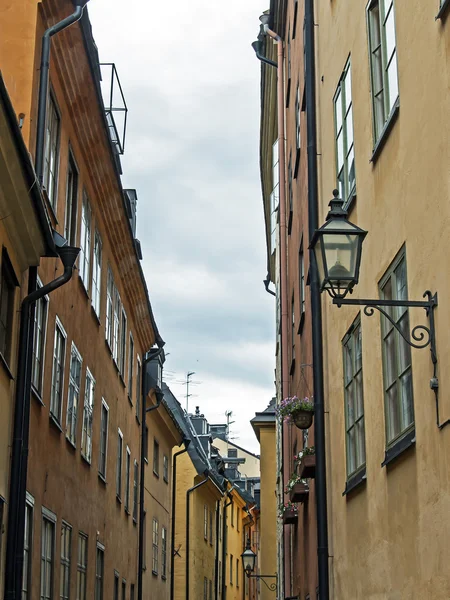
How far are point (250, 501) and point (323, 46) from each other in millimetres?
45675

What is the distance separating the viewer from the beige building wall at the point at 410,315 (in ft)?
22.3

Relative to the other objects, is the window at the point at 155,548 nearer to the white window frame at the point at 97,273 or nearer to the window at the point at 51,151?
the white window frame at the point at 97,273

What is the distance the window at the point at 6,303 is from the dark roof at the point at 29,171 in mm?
629

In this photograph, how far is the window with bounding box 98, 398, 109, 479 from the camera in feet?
62.6

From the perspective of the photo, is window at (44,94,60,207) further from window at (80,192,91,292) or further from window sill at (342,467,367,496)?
window sill at (342,467,367,496)

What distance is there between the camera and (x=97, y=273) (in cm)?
1841

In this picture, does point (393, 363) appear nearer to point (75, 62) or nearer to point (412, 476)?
point (412, 476)

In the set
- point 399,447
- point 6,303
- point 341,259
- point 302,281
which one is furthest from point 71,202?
point 341,259

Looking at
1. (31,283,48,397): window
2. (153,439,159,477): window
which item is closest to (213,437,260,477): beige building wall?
(153,439,159,477): window

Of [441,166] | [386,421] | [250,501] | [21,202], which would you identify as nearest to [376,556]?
[386,421]

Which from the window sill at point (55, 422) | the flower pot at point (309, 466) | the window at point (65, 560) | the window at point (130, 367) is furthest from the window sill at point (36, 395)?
the window at point (130, 367)

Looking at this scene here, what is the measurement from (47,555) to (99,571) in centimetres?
525

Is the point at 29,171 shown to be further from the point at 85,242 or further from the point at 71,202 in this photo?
the point at 85,242

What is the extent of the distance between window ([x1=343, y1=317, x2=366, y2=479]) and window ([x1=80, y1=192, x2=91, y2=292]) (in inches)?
260
